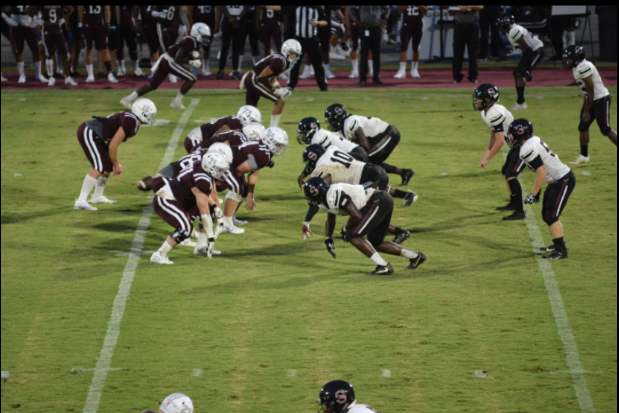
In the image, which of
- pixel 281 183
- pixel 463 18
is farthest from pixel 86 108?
pixel 463 18

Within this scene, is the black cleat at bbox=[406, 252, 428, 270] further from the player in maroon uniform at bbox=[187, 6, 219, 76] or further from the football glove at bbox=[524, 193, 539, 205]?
the player in maroon uniform at bbox=[187, 6, 219, 76]

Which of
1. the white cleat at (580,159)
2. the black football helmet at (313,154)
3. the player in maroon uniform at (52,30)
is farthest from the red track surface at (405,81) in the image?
the black football helmet at (313,154)

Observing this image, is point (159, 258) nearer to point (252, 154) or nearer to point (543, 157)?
point (252, 154)

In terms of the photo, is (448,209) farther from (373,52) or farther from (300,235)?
(373,52)

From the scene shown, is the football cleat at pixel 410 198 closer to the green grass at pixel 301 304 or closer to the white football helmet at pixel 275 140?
the green grass at pixel 301 304

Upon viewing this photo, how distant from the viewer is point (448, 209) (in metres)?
11.8

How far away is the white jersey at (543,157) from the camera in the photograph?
956cm

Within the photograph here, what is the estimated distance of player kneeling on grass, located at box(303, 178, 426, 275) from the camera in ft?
28.4

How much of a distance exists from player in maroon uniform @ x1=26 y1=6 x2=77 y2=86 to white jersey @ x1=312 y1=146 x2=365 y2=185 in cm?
1009

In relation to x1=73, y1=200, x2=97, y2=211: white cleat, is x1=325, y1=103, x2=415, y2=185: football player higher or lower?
higher

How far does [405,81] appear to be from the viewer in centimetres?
1948

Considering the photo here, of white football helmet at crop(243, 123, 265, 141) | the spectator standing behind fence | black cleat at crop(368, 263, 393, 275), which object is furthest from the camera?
the spectator standing behind fence

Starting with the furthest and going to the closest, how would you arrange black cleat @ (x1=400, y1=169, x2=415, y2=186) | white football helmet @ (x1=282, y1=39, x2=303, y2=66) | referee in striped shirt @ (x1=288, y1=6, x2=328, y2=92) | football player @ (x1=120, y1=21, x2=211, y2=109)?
referee in striped shirt @ (x1=288, y1=6, x2=328, y2=92) < football player @ (x1=120, y1=21, x2=211, y2=109) < white football helmet @ (x1=282, y1=39, x2=303, y2=66) < black cleat @ (x1=400, y1=169, x2=415, y2=186)

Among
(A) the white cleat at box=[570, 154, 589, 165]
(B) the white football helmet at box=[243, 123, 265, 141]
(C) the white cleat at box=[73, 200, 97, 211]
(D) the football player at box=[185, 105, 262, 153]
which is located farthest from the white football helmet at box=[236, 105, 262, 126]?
(A) the white cleat at box=[570, 154, 589, 165]
